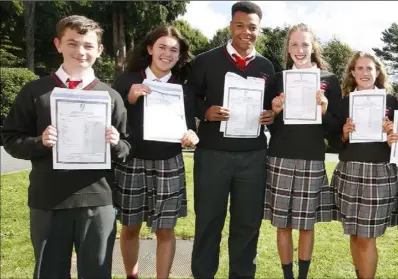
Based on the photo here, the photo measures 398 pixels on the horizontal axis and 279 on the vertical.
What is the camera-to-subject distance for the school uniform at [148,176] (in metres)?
3.51

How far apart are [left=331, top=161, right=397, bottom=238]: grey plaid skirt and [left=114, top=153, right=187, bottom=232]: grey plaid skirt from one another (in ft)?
4.46

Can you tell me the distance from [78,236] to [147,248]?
2226 millimetres

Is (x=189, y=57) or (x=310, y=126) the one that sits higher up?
(x=189, y=57)

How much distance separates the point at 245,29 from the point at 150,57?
0.83m

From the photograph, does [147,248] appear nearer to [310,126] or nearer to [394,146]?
[310,126]

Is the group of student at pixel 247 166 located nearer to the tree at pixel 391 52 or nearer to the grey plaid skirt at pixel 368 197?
the grey plaid skirt at pixel 368 197

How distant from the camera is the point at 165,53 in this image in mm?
3488

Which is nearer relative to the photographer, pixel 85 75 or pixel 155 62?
pixel 85 75

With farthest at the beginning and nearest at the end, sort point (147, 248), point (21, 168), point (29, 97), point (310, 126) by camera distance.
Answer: point (21, 168) < point (147, 248) < point (310, 126) < point (29, 97)

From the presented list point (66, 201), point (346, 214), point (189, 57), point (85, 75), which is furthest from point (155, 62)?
point (346, 214)

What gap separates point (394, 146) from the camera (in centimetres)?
340

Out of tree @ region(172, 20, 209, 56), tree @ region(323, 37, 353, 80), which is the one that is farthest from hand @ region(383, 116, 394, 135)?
tree @ region(172, 20, 209, 56)

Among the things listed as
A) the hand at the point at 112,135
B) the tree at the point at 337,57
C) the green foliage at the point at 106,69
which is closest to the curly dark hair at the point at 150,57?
the hand at the point at 112,135

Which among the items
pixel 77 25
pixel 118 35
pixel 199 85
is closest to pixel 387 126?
pixel 199 85
